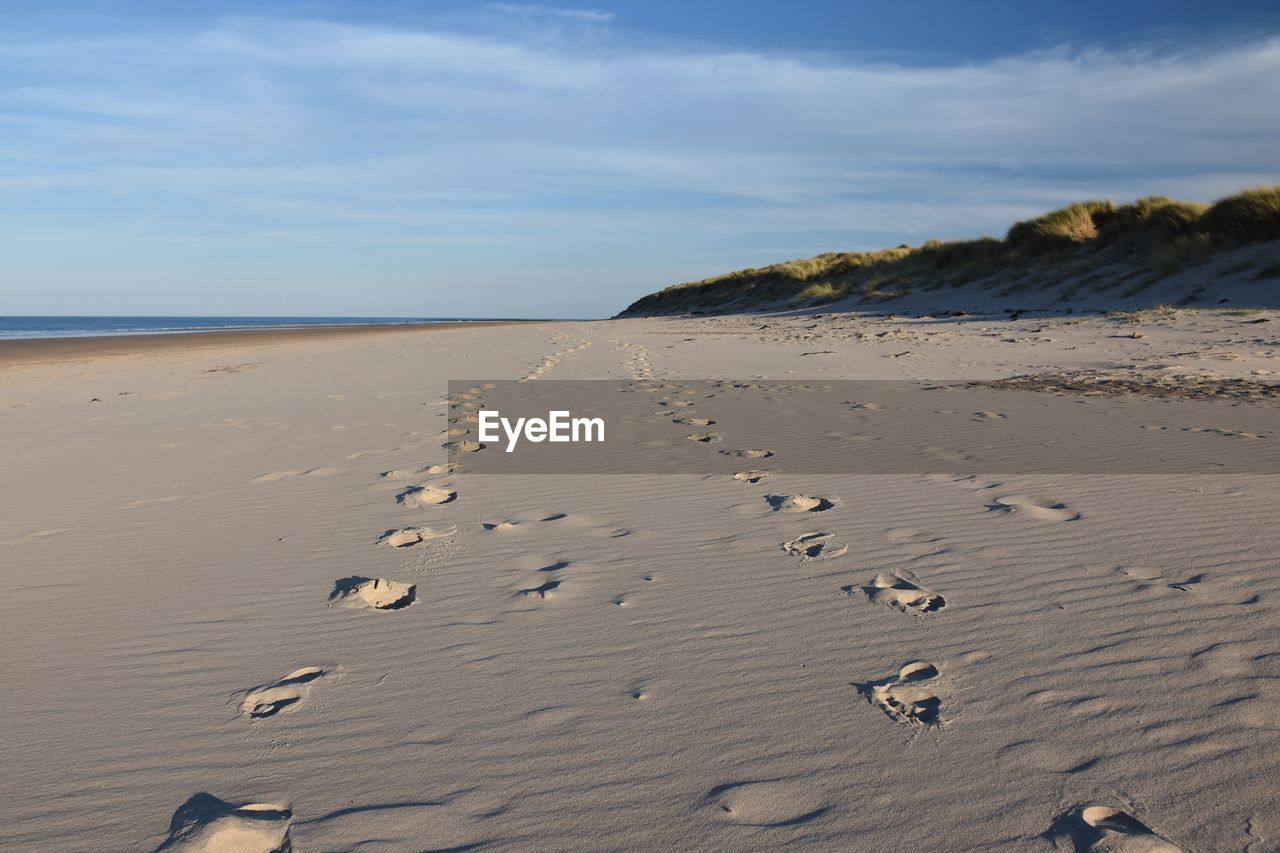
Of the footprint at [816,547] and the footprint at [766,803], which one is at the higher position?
the footprint at [816,547]

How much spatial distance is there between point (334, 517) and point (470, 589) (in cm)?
135

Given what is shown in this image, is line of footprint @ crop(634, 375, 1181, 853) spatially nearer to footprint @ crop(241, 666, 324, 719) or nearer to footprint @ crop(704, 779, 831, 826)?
footprint @ crop(704, 779, 831, 826)

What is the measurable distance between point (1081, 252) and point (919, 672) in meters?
19.9

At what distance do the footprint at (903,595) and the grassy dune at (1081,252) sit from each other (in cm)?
1403

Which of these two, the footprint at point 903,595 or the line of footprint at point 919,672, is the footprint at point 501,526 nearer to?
the line of footprint at point 919,672

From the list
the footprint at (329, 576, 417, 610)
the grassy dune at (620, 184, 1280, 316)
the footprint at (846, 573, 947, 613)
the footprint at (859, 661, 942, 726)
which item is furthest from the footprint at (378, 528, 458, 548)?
→ the grassy dune at (620, 184, 1280, 316)

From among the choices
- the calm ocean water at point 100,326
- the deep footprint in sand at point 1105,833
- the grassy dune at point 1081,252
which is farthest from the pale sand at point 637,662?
the calm ocean water at point 100,326

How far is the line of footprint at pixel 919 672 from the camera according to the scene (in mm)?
1680

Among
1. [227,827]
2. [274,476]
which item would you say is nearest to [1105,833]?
[227,827]

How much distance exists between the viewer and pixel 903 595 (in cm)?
295

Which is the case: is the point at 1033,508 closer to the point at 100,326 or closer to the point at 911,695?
the point at 911,695

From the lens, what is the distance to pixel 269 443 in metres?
6.23

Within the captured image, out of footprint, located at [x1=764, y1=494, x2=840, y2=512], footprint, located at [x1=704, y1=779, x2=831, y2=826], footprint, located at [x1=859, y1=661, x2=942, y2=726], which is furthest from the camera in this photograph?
footprint, located at [x1=764, y1=494, x2=840, y2=512]

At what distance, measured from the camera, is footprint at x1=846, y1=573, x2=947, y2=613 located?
2842 millimetres
